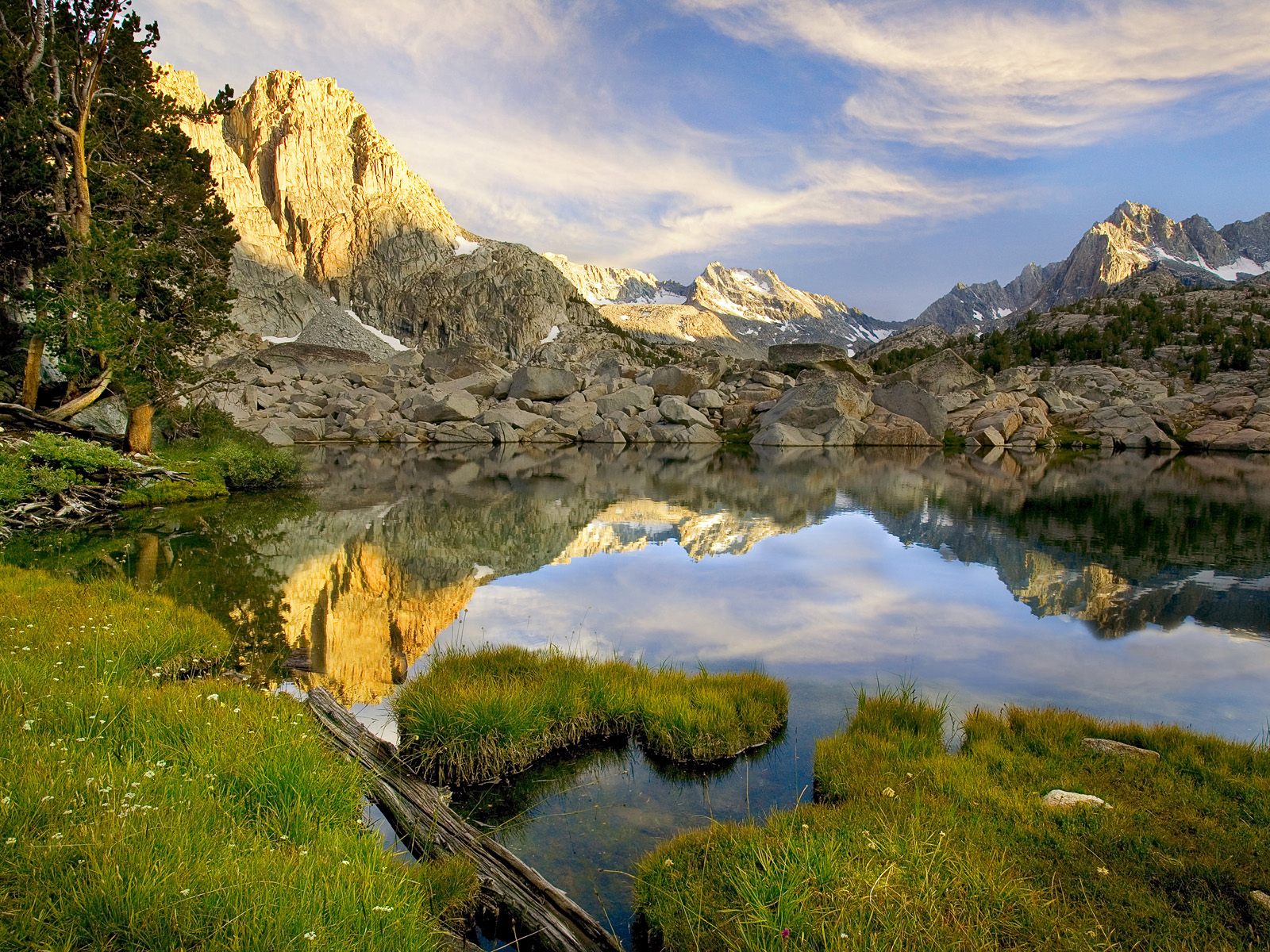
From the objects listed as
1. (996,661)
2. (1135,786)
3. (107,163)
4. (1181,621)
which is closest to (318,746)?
(1135,786)

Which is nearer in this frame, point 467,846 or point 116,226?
point 467,846

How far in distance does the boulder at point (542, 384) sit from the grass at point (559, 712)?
58.8 meters

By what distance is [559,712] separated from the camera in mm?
7559

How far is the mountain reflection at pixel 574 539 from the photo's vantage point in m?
11.5

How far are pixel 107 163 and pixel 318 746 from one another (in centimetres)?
2347

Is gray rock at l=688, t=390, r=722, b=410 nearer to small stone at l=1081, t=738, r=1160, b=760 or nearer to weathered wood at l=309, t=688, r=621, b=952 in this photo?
small stone at l=1081, t=738, r=1160, b=760

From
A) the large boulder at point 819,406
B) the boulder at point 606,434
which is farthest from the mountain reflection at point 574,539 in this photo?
the boulder at point 606,434

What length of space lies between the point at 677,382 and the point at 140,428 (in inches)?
2000

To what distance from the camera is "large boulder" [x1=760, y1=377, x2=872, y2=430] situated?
2272 inches

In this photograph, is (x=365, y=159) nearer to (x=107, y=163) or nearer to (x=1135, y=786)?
(x=107, y=163)

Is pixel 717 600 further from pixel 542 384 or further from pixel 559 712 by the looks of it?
pixel 542 384

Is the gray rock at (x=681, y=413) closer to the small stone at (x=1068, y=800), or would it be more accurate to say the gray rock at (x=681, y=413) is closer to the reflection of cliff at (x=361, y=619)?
the reflection of cliff at (x=361, y=619)

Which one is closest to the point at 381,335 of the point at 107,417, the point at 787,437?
the point at 787,437

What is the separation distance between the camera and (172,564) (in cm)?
1405
